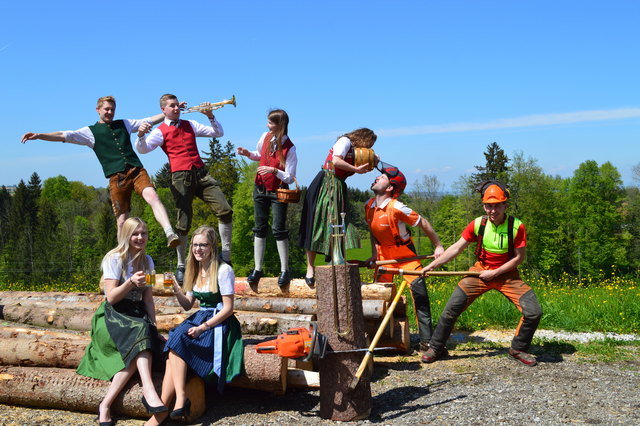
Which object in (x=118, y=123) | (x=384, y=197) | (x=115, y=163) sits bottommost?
(x=384, y=197)

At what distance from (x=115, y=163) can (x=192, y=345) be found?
3178 millimetres

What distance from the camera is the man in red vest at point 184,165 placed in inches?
281

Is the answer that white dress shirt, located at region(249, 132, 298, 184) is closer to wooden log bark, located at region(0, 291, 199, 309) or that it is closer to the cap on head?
the cap on head

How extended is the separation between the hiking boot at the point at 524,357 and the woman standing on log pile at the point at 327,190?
207 cm

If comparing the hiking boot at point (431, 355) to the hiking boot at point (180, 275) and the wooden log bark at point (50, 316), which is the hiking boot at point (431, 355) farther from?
the wooden log bark at point (50, 316)

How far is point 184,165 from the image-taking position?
23.4 feet

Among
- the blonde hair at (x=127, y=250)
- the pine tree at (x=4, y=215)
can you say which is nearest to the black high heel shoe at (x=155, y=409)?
the blonde hair at (x=127, y=250)

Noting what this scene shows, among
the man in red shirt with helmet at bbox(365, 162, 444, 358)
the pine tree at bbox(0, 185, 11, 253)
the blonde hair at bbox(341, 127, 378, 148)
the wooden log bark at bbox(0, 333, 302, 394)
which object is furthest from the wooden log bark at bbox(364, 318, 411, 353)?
the pine tree at bbox(0, 185, 11, 253)

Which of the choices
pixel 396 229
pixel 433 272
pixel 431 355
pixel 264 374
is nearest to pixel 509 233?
pixel 433 272

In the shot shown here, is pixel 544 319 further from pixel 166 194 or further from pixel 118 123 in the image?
pixel 166 194

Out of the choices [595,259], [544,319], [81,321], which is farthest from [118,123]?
[595,259]

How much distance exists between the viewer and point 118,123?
7.21m

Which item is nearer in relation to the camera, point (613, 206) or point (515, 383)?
point (515, 383)

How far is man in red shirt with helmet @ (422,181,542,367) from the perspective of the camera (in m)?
6.04
